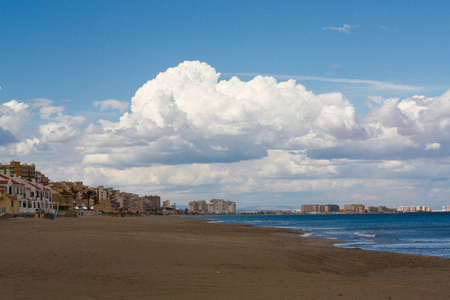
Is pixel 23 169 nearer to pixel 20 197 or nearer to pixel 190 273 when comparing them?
pixel 20 197

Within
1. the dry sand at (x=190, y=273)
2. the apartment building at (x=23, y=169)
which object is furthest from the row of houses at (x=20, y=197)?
the apartment building at (x=23, y=169)

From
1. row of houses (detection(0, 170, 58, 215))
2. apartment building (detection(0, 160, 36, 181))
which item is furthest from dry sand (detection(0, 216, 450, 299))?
apartment building (detection(0, 160, 36, 181))

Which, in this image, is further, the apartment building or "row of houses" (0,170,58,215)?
the apartment building

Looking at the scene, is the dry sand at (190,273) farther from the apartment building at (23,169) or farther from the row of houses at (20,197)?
the apartment building at (23,169)

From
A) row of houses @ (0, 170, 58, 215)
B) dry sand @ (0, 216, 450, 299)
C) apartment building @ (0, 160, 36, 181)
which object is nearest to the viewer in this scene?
dry sand @ (0, 216, 450, 299)

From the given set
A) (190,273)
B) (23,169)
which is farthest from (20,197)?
(23,169)

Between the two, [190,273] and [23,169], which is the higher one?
[23,169]

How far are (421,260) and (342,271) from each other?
349 inches

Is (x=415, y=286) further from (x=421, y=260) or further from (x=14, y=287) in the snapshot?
(x=14, y=287)

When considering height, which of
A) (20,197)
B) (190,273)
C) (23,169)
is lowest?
(190,273)

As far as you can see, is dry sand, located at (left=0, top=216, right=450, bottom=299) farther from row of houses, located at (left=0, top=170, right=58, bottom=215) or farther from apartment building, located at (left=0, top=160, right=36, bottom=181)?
apartment building, located at (left=0, top=160, right=36, bottom=181)

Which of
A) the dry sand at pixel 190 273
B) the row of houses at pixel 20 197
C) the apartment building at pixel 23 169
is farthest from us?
the apartment building at pixel 23 169

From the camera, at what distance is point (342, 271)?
2200cm

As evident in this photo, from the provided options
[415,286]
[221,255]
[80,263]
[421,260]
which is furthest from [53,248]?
[421,260]
